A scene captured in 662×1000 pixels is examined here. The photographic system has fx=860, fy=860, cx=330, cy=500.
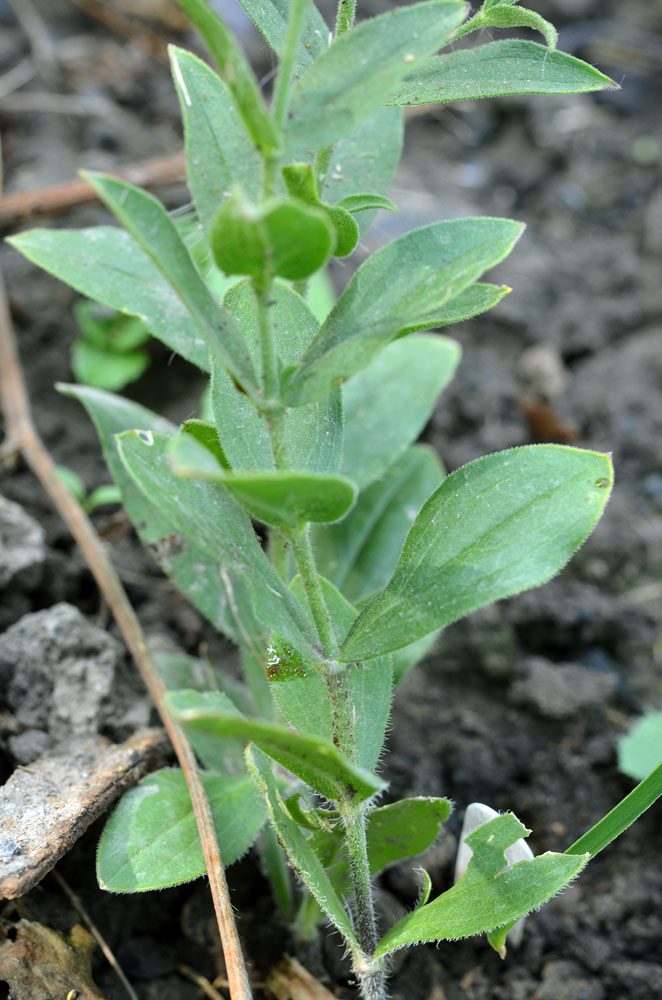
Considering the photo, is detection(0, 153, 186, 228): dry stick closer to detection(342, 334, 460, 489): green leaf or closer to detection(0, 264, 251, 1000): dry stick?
detection(0, 264, 251, 1000): dry stick

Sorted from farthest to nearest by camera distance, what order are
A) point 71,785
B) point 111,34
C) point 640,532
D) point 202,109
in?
point 111,34, point 640,532, point 71,785, point 202,109

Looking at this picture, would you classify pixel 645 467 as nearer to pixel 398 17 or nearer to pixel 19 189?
pixel 398 17

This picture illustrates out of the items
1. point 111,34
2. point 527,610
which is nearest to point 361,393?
point 527,610

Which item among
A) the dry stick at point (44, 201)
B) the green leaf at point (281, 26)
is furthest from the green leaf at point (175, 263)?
the dry stick at point (44, 201)

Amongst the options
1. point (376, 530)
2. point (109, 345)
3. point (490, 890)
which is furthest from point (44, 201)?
point (490, 890)

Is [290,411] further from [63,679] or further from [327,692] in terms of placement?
[63,679]

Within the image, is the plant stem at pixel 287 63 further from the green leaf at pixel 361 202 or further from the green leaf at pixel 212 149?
the green leaf at pixel 361 202
